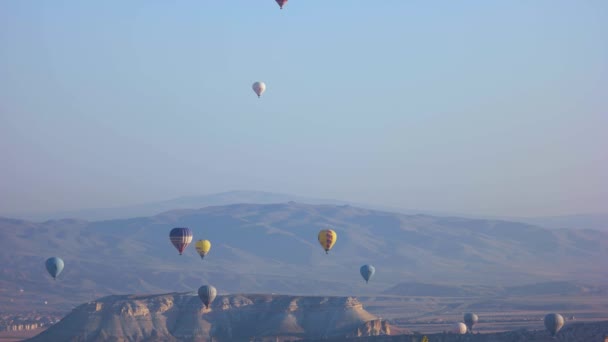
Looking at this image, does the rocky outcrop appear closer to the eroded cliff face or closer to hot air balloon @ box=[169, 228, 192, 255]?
the eroded cliff face

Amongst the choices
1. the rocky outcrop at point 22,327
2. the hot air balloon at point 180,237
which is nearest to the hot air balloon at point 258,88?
the hot air balloon at point 180,237

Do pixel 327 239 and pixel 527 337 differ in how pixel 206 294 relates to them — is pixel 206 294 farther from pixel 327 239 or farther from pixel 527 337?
pixel 527 337

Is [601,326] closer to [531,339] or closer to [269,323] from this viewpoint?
[531,339]

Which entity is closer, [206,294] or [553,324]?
[553,324]

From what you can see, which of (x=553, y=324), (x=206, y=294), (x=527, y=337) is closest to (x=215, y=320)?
(x=206, y=294)

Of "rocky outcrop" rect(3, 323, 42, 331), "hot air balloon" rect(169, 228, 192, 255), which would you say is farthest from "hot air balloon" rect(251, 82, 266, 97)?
"rocky outcrop" rect(3, 323, 42, 331)

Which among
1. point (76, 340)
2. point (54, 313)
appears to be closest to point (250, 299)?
point (76, 340)

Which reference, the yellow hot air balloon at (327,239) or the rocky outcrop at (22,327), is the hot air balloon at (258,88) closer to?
the yellow hot air balloon at (327,239)

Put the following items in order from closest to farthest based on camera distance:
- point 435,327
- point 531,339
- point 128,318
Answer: point 531,339
point 128,318
point 435,327

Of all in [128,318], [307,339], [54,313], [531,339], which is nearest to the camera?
[531,339]
